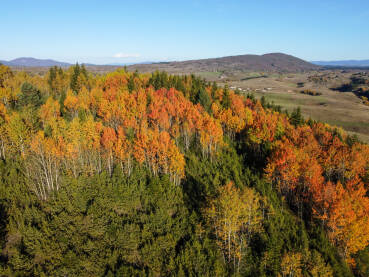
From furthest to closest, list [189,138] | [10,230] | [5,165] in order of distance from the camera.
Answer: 1. [189,138]
2. [5,165]
3. [10,230]

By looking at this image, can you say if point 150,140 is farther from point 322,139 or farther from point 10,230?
point 322,139

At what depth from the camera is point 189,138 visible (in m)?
76.1

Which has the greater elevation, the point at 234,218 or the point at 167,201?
the point at 234,218

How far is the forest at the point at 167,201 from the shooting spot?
3553 centimetres

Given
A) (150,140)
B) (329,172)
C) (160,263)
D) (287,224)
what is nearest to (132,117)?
(150,140)

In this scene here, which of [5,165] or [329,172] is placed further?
[329,172]

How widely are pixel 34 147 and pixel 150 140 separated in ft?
86.3

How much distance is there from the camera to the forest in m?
35.5

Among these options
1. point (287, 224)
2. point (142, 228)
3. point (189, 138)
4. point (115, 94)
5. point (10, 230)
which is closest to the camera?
point (10, 230)

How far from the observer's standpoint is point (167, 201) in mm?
50312

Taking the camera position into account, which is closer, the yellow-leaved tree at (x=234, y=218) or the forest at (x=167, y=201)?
the yellow-leaved tree at (x=234, y=218)

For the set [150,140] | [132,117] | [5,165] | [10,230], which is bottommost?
[10,230]

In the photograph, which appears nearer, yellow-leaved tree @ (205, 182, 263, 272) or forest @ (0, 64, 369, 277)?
yellow-leaved tree @ (205, 182, 263, 272)

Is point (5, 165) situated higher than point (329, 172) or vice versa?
point (5, 165)
